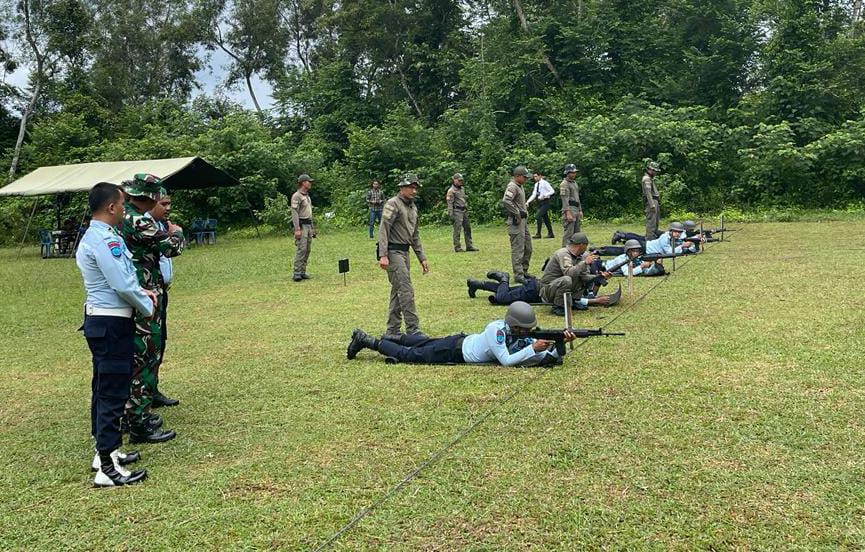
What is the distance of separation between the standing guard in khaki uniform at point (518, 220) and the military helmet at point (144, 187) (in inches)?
259

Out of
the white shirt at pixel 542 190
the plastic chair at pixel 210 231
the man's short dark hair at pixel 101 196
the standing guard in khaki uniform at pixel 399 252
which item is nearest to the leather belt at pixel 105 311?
the man's short dark hair at pixel 101 196

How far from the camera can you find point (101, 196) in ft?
14.0

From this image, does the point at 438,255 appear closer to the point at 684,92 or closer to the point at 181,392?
the point at 181,392

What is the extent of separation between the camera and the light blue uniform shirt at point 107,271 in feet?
14.0

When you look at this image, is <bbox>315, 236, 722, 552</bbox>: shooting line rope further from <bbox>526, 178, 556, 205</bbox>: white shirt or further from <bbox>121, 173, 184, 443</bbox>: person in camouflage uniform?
<bbox>526, 178, 556, 205</bbox>: white shirt

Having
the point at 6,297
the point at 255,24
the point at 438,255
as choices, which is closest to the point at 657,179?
the point at 438,255

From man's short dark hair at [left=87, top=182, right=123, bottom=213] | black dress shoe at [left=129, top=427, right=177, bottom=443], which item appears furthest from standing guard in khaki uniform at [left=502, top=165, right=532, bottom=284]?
man's short dark hair at [left=87, top=182, right=123, bottom=213]

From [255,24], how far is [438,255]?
101 ft

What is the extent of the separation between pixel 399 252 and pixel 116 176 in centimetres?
1534

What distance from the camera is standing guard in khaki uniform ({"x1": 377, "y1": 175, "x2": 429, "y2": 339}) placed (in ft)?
25.3

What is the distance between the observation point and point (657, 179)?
909 inches

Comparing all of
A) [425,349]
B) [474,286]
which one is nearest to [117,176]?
[474,286]

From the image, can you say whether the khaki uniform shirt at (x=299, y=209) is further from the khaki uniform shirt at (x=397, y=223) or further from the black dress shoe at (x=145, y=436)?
the black dress shoe at (x=145, y=436)

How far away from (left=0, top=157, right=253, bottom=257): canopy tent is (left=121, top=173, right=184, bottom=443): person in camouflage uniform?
581 inches
